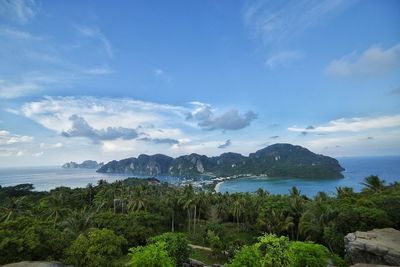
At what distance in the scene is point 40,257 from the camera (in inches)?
963

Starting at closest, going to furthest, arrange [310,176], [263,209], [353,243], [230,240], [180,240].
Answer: [353,243], [180,240], [230,240], [263,209], [310,176]

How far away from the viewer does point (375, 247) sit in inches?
965

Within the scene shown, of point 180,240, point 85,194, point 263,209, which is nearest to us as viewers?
point 180,240

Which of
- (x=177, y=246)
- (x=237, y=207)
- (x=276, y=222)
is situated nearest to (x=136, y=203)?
(x=237, y=207)

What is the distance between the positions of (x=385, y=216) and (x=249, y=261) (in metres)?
22.9

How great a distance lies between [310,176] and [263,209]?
155460 millimetres

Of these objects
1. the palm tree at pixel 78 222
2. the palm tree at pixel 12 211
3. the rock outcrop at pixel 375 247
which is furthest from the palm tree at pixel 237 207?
the palm tree at pixel 12 211

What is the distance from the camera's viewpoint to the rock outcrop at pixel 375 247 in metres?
23.5

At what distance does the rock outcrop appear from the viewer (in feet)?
77.0

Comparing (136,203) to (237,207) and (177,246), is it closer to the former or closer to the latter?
(237,207)

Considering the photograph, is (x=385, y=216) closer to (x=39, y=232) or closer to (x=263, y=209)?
(x=263, y=209)

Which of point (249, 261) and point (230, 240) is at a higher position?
point (249, 261)

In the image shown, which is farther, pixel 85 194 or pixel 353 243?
pixel 85 194

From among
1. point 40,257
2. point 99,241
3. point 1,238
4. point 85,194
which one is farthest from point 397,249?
point 85,194
